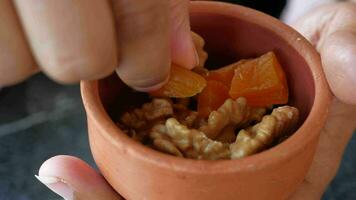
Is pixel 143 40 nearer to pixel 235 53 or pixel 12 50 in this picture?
pixel 12 50

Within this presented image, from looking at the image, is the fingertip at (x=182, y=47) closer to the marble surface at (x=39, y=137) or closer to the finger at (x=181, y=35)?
the finger at (x=181, y=35)

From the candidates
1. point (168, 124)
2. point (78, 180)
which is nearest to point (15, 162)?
point (78, 180)

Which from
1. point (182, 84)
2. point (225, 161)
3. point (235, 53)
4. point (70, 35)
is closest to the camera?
point (70, 35)

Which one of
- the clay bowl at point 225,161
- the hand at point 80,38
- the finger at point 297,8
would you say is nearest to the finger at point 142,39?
the hand at point 80,38

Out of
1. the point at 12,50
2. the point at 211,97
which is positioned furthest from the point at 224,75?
the point at 12,50

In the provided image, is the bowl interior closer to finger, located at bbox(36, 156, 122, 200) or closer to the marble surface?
finger, located at bbox(36, 156, 122, 200)

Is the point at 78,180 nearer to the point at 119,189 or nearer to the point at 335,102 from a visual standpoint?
the point at 119,189
